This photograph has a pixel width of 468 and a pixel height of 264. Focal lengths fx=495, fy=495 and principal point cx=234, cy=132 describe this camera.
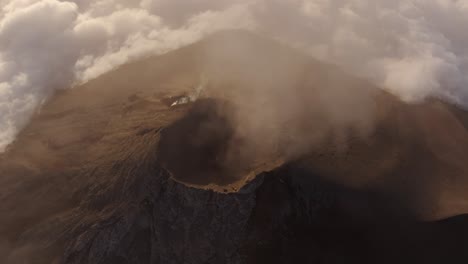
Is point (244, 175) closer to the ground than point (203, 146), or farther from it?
closer to the ground

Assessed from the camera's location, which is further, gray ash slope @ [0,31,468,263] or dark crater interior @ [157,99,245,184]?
dark crater interior @ [157,99,245,184]

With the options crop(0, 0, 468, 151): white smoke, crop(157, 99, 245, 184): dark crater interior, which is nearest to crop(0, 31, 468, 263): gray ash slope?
crop(157, 99, 245, 184): dark crater interior

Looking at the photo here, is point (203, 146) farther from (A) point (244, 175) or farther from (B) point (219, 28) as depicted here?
(B) point (219, 28)

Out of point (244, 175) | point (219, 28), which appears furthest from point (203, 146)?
point (219, 28)

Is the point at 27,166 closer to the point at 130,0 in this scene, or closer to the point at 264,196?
the point at 264,196

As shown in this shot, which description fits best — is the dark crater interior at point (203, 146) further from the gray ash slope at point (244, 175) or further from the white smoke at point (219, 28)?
the white smoke at point (219, 28)

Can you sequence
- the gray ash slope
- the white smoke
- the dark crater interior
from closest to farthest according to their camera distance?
the gray ash slope < the dark crater interior < the white smoke

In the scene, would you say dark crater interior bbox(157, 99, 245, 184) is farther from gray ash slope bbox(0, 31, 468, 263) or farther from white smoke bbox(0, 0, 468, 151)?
white smoke bbox(0, 0, 468, 151)

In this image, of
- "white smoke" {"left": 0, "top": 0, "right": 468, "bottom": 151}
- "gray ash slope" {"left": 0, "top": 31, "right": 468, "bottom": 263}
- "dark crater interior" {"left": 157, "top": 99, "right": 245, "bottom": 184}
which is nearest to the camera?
"gray ash slope" {"left": 0, "top": 31, "right": 468, "bottom": 263}
